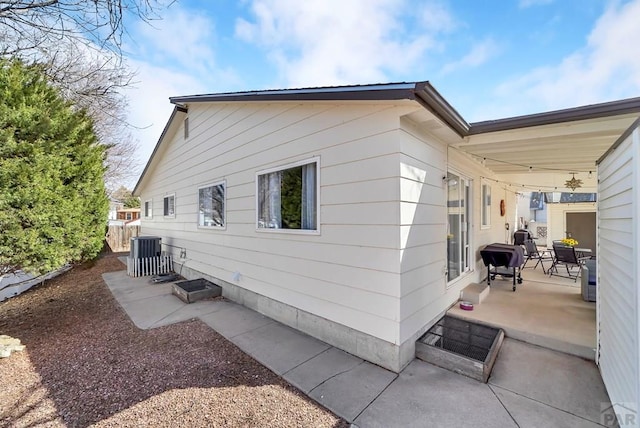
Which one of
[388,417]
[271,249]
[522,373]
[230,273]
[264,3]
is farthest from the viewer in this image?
[230,273]

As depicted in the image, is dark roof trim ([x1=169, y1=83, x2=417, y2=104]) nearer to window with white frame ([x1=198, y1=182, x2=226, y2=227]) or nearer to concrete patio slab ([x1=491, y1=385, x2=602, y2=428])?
window with white frame ([x1=198, y1=182, x2=226, y2=227])

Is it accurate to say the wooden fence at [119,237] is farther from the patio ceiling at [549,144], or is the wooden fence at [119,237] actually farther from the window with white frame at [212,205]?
the patio ceiling at [549,144]

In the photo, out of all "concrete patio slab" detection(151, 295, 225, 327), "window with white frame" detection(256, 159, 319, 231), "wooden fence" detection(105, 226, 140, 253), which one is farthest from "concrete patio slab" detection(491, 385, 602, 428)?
"wooden fence" detection(105, 226, 140, 253)

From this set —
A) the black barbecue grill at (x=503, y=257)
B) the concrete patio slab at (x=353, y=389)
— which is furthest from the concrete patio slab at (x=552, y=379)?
the black barbecue grill at (x=503, y=257)

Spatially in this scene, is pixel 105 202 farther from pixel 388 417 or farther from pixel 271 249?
pixel 388 417

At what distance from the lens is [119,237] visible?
15492 millimetres

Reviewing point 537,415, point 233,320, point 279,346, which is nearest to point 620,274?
point 537,415

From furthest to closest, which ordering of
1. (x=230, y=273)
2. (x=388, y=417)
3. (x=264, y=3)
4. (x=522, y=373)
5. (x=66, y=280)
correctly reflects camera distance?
(x=66, y=280)
(x=230, y=273)
(x=264, y=3)
(x=522, y=373)
(x=388, y=417)

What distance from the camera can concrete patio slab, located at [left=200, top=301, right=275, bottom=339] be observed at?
4236 mm

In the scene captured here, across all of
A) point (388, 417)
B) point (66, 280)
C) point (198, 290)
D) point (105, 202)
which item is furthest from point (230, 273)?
point (66, 280)

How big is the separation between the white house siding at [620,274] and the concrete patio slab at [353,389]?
69.6 inches

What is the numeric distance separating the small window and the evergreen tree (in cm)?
382

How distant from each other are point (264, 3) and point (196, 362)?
205 inches

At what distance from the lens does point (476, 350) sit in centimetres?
320
